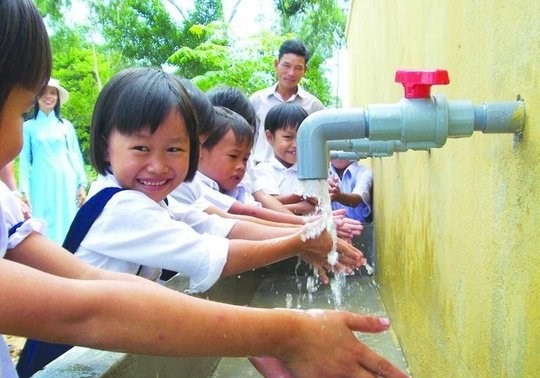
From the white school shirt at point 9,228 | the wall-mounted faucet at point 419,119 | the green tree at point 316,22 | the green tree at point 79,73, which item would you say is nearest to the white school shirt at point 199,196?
the white school shirt at point 9,228

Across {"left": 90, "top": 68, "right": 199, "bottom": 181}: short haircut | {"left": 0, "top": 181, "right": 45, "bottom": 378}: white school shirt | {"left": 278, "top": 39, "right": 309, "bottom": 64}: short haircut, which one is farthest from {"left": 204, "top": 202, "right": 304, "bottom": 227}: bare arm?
{"left": 278, "top": 39, "right": 309, "bottom": 64}: short haircut

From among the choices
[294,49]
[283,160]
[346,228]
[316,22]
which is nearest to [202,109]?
[346,228]

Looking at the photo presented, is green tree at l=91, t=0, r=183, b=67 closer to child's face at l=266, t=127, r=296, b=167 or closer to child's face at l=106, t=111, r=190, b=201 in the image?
child's face at l=266, t=127, r=296, b=167

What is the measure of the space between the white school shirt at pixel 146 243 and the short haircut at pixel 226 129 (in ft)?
3.59

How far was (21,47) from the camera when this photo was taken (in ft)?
3.04

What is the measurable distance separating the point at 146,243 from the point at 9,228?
434mm

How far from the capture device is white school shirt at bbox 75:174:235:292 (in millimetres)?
1695

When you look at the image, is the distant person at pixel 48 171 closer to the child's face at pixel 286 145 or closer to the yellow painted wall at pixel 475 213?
the child's face at pixel 286 145

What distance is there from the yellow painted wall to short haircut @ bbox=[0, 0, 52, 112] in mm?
808

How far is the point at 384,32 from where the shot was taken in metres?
3.58

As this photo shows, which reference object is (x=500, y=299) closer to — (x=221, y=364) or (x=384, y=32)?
(x=221, y=364)

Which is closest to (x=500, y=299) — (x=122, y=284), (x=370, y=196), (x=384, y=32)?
(x=122, y=284)

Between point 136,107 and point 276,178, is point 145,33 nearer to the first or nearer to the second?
point 276,178

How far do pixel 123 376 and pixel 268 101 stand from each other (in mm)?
4129
